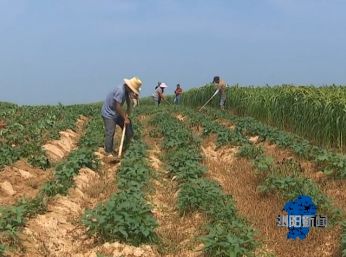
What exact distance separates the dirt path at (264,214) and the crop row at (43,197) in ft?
8.08

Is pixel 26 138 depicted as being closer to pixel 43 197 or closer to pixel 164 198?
pixel 164 198

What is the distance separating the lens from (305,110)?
15.3 meters

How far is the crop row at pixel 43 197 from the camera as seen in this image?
5.83 metres

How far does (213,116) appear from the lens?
21.5 meters

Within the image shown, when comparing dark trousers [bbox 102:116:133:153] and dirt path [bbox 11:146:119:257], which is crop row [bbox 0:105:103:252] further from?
dark trousers [bbox 102:116:133:153]

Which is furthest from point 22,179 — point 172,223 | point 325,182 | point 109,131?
point 325,182

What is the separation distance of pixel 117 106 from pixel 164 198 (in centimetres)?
335

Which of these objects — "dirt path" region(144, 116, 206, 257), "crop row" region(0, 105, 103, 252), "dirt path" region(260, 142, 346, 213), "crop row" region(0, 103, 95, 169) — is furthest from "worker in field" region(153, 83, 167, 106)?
"dirt path" region(144, 116, 206, 257)

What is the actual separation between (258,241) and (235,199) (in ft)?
6.72

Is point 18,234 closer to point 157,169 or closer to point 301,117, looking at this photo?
point 157,169

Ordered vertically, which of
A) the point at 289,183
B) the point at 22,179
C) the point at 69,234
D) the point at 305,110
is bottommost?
the point at 69,234

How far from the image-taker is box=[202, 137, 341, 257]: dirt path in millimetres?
5895

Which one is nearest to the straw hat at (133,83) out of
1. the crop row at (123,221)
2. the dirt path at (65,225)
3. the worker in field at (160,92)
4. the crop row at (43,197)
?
the crop row at (43,197)

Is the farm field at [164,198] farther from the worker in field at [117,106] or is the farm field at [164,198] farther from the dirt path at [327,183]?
the worker in field at [117,106]
